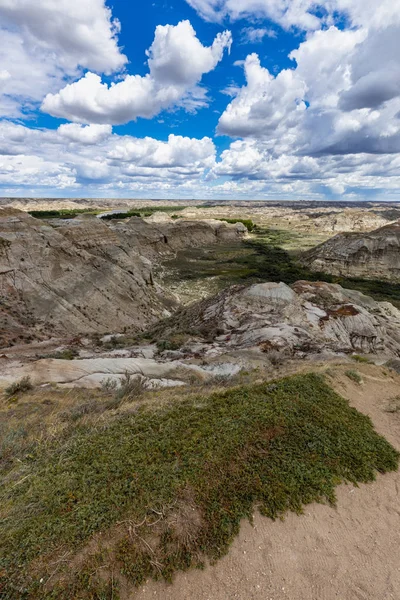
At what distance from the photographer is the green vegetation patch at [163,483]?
4461 millimetres

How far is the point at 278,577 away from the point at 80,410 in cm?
642

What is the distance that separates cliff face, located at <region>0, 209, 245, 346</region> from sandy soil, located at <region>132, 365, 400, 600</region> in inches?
785

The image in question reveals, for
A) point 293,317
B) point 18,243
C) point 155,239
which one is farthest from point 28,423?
point 155,239

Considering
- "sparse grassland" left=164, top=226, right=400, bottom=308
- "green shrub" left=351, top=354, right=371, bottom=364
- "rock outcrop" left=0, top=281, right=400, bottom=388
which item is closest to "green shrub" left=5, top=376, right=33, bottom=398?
"rock outcrop" left=0, top=281, right=400, bottom=388

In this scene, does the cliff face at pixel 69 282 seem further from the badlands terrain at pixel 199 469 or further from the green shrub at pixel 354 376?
the green shrub at pixel 354 376

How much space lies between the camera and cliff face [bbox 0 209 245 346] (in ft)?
83.6

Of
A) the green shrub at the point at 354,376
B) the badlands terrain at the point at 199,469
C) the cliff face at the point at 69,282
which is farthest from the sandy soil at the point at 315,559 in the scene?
the cliff face at the point at 69,282

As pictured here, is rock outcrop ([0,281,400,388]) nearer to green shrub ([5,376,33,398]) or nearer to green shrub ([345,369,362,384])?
green shrub ([5,376,33,398])

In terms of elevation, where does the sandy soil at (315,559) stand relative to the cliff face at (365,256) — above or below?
above

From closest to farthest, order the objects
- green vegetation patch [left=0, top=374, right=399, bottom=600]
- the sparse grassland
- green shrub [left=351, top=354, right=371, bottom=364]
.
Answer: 1. green vegetation patch [left=0, top=374, right=399, bottom=600]
2. green shrub [left=351, top=354, right=371, bottom=364]
3. the sparse grassland

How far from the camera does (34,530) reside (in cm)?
474

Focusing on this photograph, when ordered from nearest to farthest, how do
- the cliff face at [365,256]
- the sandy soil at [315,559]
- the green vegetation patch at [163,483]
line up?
1. the green vegetation patch at [163,483]
2. the sandy soil at [315,559]
3. the cliff face at [365,256]

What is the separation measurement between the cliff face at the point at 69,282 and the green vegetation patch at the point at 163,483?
16.9 meters

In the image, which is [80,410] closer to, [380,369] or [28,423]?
[28,423]
